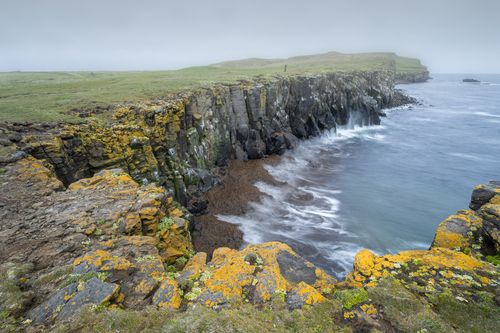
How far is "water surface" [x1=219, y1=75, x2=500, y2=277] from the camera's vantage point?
22875 millimetres

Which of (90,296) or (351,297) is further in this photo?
(351,297)

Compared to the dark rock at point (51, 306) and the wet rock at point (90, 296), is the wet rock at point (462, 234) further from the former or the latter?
the dark rock at point (51, 306)

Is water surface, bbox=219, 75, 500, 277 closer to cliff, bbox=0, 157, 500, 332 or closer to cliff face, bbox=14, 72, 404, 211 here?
cliff face, bbox=14, 72, 404, 211

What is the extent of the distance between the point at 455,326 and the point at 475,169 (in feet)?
144

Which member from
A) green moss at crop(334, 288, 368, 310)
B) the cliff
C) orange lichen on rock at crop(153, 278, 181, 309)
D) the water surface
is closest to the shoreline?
the water surface

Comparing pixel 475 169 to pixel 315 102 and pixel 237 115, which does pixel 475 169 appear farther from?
pixel 237 115

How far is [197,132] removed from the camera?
29109mm

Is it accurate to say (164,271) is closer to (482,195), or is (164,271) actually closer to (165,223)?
(165,223)

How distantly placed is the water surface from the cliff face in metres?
4.41

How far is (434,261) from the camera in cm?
870

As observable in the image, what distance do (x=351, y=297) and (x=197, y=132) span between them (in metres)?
24.4

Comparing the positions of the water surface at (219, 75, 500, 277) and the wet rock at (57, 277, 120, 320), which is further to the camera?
the water surface at (219, 75, 500, 277)

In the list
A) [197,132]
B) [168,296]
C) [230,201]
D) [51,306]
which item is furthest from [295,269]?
[197,132]

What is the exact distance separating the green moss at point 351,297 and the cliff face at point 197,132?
52.3 ft
